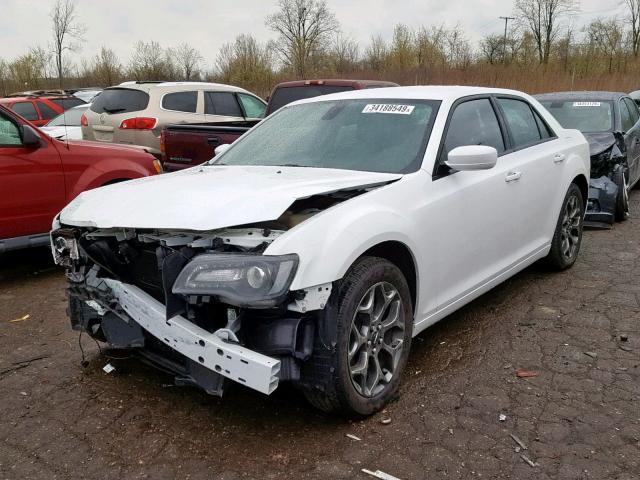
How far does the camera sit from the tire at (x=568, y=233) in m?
5.19

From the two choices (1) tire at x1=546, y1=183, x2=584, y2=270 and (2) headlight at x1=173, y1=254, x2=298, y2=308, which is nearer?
(2) headlight at x1=173, y1=254, x2=298, y2=308

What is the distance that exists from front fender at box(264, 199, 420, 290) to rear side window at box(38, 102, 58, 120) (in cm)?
1363

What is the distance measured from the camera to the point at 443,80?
2819cm

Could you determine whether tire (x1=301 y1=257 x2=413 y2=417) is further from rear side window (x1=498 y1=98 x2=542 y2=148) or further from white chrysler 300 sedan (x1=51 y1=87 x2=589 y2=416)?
rear side window (x1=498 y1=98 x2=542 y2=148)

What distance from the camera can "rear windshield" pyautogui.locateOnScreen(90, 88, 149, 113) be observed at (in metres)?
10.0

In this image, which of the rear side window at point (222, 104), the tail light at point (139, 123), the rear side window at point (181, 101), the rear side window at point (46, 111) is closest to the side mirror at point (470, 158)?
the tail light at point (139, 123)

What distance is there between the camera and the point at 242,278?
257 cm

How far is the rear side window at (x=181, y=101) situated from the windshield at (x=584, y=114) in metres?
5.76

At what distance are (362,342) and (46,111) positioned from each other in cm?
1405

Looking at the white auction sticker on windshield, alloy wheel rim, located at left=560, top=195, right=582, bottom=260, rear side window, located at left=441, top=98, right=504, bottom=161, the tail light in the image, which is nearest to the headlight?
rear side window, located at left=441, top=98, right=504, bottom=161

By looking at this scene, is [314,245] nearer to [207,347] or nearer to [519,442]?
[207,347]

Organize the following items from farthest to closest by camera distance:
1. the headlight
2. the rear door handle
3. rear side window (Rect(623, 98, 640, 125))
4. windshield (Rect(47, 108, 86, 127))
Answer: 1. windshield (Rect(47, 108, 86, 127))
2. rear side window (Rect(623, 98, 640, 125))
3. the rear door handle
4. the headlight

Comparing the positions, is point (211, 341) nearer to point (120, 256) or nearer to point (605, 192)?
point (120, 256)

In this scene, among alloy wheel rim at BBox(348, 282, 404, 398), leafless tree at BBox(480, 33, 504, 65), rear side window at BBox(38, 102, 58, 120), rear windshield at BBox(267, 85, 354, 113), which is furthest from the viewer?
leafless tree at BBox(480, 33, 504, 65)
